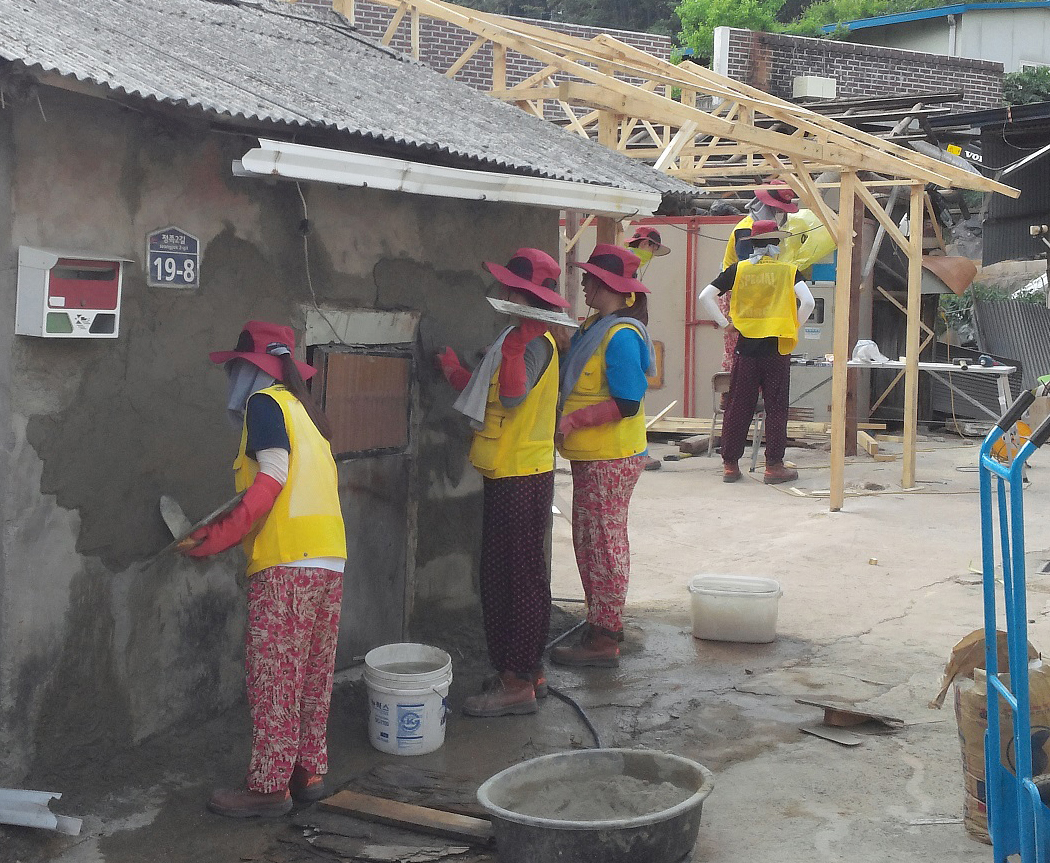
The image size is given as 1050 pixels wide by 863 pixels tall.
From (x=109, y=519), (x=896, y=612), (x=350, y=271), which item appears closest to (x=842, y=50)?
(x=896, y=612)

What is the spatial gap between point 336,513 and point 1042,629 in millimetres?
4165

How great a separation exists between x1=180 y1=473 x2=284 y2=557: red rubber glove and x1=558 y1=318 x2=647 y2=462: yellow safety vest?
81.2 inches

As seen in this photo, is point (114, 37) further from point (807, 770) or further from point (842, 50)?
point (842, 50)

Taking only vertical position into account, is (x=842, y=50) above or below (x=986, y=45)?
below

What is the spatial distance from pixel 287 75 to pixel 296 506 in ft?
6.94

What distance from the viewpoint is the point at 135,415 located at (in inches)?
178

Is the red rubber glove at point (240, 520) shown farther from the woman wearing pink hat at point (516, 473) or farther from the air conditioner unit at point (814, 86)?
the air conditioner unit at point (814, 86)

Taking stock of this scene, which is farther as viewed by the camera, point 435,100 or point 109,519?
point 435,100

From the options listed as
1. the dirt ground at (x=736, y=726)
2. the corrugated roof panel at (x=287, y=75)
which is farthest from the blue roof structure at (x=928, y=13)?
the corrugated roof panel at (x=287, y=75)

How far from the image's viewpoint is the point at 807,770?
4852 millimetres

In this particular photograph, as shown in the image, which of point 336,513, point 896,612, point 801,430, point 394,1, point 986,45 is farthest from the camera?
point 986,45

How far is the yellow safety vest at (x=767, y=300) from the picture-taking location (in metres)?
10.4

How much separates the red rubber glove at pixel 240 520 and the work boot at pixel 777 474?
295 inches

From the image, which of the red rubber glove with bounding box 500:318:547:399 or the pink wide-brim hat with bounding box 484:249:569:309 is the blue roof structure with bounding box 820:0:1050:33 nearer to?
the pink wide-brim hat with bounding box 484:249:569:309
